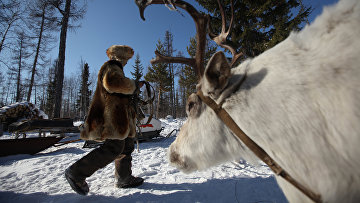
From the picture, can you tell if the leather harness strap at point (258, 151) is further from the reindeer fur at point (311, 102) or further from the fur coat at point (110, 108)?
the fur coat at point (110, 108)

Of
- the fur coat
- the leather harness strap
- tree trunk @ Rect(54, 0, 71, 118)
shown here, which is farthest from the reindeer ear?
tree trunk @ Rect(54, 0, 71, 118)

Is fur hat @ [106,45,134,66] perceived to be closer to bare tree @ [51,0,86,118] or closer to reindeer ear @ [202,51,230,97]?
reindeer ear @ [202,51,230,97]

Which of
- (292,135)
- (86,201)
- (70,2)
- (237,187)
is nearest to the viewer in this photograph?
(292,135)

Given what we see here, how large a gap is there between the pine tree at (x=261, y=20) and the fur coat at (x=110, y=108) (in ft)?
22.7

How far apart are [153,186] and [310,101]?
8.49 feet

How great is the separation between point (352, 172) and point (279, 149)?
279 millimetres

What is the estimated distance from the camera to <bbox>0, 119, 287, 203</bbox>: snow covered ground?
219cm

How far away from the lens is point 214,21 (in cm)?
819

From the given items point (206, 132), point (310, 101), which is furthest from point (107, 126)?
point (310, 101)

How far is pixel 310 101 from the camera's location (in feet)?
2.50

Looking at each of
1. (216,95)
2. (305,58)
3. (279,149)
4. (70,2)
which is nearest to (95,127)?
(216,95)

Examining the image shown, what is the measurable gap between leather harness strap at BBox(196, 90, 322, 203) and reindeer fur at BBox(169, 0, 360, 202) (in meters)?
0.03

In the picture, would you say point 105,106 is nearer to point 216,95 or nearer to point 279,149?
point 216,95

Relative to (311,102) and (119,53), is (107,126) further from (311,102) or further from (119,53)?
(311,102)
